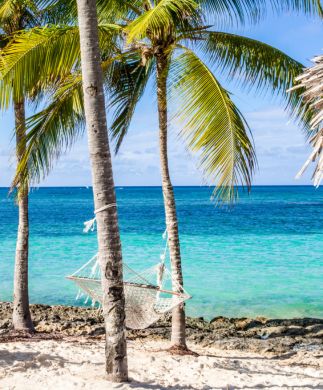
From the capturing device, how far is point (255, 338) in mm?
7523

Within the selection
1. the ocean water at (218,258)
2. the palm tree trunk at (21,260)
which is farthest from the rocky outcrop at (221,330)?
the ocean water at (218,258)

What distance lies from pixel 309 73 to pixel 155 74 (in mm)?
2349

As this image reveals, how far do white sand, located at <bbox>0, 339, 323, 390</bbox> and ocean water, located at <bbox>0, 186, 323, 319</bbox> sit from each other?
157 inches

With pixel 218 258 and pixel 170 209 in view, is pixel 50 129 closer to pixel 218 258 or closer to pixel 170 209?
pixel 170 209

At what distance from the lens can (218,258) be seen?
58.1 feet

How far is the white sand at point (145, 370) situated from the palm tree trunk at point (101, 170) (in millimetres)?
563

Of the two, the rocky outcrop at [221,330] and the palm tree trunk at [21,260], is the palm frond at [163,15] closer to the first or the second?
the palm tree trunk at [21,260]

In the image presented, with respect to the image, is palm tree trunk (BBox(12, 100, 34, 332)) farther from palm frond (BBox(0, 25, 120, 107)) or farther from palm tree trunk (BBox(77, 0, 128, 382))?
palm tree trunk (BBox(77, 0, 128, 382))

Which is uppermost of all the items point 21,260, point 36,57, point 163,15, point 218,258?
point 163,15

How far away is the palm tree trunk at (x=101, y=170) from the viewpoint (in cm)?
423

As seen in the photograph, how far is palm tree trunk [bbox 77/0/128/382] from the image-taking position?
166 inches

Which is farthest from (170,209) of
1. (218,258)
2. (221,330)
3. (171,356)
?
(218,258)

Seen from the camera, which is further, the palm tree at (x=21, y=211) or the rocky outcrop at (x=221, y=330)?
the rocky outcrop at (x=221, y=330)

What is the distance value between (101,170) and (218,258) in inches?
544
